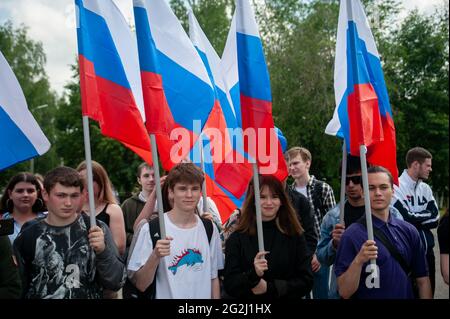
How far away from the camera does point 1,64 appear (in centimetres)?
486

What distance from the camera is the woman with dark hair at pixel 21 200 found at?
18.8 ft

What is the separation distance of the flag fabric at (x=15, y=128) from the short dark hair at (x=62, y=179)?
384mm

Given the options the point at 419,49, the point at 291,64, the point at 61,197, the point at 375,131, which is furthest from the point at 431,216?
the point at 419,49

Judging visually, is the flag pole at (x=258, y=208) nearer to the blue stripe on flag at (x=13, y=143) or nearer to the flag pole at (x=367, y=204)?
the flag pole at (x=367, y=204)

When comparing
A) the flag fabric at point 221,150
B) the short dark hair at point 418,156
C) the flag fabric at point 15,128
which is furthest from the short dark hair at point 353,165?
the flag fabric at point 15,128

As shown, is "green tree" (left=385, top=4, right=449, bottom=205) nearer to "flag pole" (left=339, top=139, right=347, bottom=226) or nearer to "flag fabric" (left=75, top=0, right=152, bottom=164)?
"flag pole" (left=339, top=139, right=347, bottom=226)

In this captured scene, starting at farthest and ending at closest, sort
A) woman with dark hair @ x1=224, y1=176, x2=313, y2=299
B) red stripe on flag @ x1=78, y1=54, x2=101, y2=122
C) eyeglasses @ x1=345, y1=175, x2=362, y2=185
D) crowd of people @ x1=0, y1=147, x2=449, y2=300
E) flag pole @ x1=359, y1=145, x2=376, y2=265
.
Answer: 1. eyeglasses @ x1=345, y1=175, x2=362, y2=185
2. red stripe on flag @ x1=78, y1=54, x2=101, y2=122
3. woman with dark hair @ x1=224, y1=176, x2=313, y2=299
4. flag pole @ x1=359, y1=145, x2=376, y2=265
5. crowd of people @ x1=0, y1=147, x2=449, y2=300

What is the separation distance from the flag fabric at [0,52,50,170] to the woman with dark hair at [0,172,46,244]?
1.00m

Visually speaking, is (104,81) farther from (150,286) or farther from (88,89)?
(150,286)

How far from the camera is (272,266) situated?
15.2 ft

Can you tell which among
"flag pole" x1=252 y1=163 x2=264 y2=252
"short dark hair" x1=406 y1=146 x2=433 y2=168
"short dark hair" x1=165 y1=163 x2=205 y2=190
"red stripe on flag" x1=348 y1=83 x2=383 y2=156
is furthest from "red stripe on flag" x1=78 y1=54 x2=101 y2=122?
"short dark hair" x1=406 y1=146 x2=433 y2=168

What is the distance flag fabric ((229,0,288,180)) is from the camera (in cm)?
482

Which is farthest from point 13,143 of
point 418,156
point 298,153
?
point 418,156

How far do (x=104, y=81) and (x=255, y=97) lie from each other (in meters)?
1.15
